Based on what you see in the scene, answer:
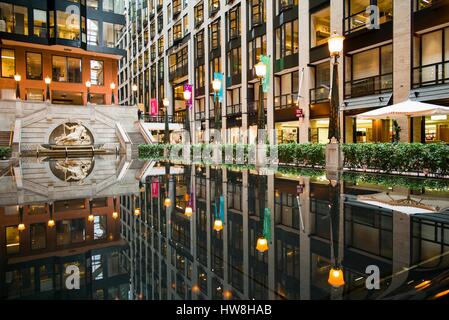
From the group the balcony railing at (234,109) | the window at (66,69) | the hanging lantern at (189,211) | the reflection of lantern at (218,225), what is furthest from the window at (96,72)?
the reflection of lantern at (218,225)

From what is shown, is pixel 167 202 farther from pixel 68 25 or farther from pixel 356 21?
pixel 68 25

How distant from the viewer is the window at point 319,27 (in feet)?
92.2

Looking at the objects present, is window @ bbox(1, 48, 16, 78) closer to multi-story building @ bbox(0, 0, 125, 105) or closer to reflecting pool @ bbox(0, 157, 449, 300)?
multi-story building @ bbox(0, 0, 125, 105)

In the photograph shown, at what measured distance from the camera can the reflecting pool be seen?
367 centimetres

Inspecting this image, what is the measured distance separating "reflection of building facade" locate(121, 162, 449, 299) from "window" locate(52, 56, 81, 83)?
40.3m

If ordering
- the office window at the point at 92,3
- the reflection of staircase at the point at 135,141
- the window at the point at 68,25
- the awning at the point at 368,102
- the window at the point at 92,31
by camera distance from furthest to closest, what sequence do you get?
the office window at the point at 92,3, the window at the point at 92,31, the window at the point at 68,25, the reflection of staircase at the point at 135,141, the awning at the point at 368,102

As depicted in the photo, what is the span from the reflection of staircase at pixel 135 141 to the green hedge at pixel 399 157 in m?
22.3

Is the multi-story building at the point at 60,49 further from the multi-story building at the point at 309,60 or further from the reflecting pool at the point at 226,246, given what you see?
the reflecting pool at the point at 226,246

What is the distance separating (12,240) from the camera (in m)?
5.50

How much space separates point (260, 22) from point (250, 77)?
550 centimetres

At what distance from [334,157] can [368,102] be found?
930cm

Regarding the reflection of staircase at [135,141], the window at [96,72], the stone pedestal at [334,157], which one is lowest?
the stone pedestal at [334,157]

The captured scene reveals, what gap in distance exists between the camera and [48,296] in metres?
3.47
